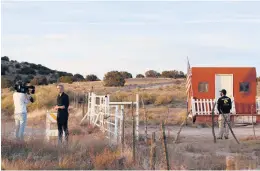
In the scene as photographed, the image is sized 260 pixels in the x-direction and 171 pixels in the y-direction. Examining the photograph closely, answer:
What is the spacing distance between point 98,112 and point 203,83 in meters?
8.44

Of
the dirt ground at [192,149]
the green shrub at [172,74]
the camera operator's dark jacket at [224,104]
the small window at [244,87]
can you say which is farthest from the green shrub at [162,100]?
the green shrub at [172,74]

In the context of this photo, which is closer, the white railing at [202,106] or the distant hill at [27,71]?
the white railing at [202,106]

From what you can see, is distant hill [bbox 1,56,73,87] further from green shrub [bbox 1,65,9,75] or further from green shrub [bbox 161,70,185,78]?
green shrub [bbox 161,70,185,78]

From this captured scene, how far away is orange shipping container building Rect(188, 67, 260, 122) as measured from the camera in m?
27.8

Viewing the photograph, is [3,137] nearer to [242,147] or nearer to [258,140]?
[242,147]

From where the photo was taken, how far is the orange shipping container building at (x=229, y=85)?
91.2 ft

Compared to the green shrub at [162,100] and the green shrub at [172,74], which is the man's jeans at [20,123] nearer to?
the green shrub at [162,100]

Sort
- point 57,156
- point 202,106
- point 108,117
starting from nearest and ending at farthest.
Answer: point 57,156 → point 108,117 → point 202,106

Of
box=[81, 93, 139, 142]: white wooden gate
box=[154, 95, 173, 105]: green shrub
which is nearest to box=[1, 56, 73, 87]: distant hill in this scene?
box=[154, 95, 173, 105]: green shrub

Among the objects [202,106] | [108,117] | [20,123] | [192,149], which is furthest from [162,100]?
[20,123]

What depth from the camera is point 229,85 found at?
27.9 metres

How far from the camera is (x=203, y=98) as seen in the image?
28.1 metres

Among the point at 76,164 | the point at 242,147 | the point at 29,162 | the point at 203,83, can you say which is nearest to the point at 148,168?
the point at 76,164

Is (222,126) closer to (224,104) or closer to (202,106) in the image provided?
(224,104)
